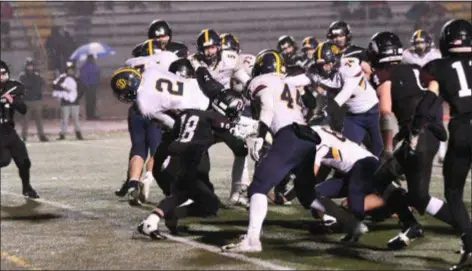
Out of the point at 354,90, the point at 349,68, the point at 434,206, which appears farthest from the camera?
the point at 354,90

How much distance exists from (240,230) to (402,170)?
1802mm

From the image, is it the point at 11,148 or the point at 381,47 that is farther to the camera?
the point at 11,148

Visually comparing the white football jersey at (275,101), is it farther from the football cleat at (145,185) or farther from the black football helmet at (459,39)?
the football cleat at (145,185)

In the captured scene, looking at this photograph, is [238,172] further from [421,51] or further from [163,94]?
[421,51]

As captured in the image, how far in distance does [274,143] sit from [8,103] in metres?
4.31

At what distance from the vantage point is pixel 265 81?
26.4 feet

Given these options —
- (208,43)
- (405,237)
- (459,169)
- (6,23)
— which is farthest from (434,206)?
(6,23)

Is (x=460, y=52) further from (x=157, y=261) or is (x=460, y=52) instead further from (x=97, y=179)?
(x=97, y=179)

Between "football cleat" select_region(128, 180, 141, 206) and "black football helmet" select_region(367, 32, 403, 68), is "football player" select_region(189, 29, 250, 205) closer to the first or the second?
"football cleat" select_region(128, 180, 141, 206)

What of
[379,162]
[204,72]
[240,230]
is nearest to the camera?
[379,162]

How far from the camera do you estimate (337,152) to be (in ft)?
27.7

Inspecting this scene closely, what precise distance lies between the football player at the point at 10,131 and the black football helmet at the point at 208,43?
191 cm

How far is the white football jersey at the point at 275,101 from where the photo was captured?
7.96 m

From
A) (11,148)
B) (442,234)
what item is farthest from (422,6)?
(442,234)
